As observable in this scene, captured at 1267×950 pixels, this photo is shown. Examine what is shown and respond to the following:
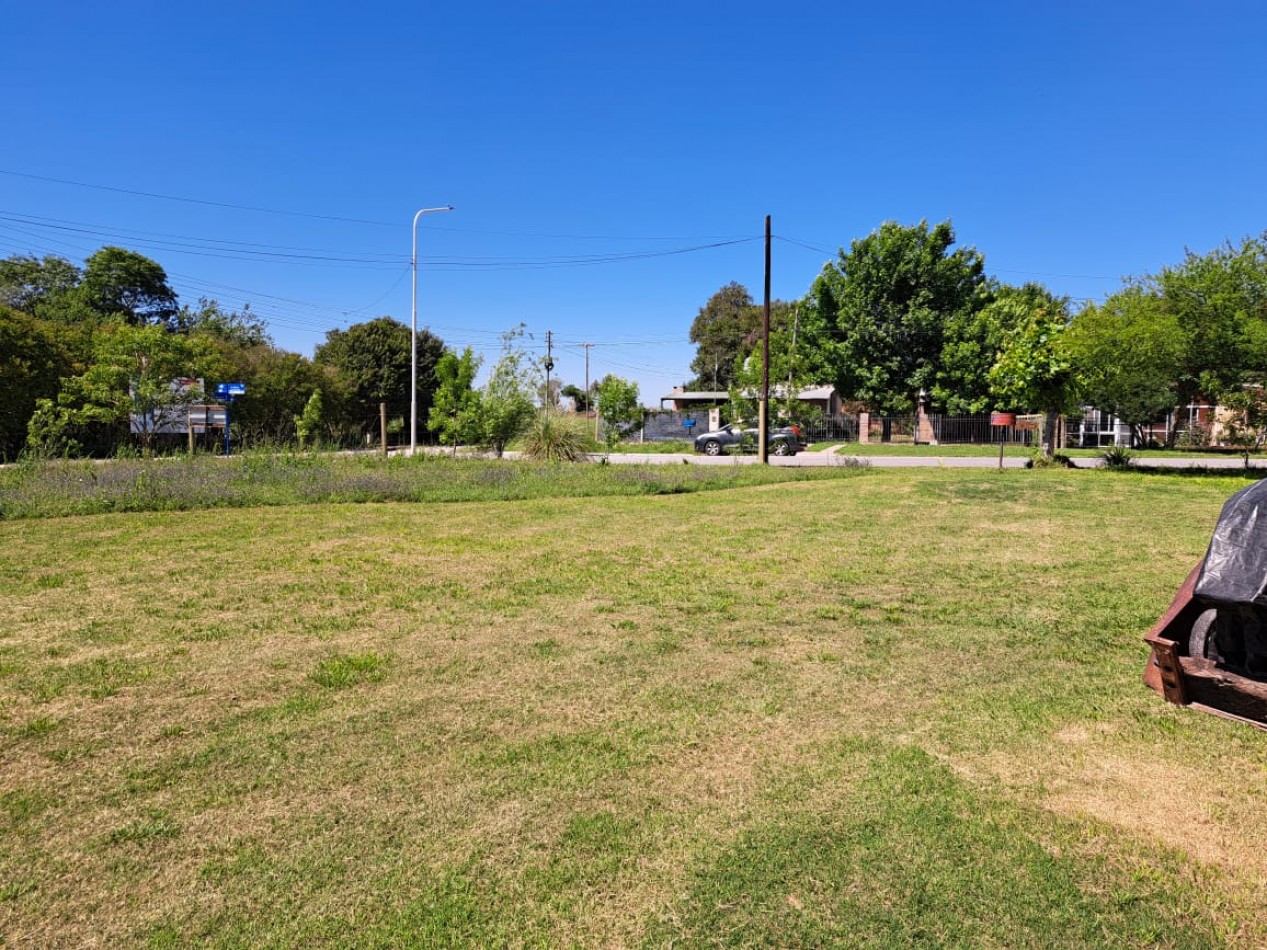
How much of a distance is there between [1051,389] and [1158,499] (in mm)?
8317

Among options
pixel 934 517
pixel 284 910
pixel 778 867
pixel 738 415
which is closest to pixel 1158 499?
pixel 934 517

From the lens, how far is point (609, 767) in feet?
10.3

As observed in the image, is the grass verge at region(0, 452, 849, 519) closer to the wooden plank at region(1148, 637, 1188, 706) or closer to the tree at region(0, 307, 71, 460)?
the wooden plank at region(1148, 637, 1188, 706)

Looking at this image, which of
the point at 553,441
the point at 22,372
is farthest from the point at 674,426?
the point at 22,372

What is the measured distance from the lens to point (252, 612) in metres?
5.60

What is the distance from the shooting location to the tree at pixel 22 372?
2542 centimetres

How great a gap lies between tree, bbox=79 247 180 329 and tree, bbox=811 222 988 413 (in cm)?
4684

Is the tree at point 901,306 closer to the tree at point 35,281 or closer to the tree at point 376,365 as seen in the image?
the tree at point 376,365

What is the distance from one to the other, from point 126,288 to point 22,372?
34429 mm

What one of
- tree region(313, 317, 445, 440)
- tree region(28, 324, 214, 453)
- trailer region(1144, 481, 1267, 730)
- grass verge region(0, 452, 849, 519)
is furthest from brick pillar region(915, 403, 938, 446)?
trailer region(1144, 481, 1267, 730)

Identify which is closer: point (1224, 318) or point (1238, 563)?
point (1238, 563)

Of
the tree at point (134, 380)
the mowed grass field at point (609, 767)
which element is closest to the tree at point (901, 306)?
the tree at point (134, 380)

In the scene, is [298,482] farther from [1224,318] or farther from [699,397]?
[699,397]

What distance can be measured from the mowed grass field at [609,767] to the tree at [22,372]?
2498cm
